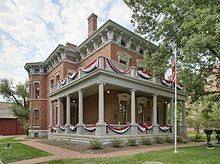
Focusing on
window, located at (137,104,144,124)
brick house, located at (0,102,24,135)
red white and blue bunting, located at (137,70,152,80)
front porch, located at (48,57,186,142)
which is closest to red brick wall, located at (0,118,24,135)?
brick house, located at (0,102,24,135)

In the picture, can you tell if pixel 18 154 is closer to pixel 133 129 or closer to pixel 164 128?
pixel 133 129

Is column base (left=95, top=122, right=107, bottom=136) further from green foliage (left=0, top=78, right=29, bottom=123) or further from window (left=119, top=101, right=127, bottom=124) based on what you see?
green foliage (left=0, top=78, right=29, bottom=123)

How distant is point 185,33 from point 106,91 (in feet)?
23.3

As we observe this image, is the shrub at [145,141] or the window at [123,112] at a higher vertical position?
the window at [123,112]

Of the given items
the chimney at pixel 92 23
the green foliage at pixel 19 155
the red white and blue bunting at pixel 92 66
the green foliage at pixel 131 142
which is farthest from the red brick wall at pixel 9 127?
the green foliage at pixel 131 142

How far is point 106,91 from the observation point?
1745cm

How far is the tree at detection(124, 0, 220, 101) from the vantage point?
38.0ft

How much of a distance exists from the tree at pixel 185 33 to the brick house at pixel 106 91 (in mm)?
1822

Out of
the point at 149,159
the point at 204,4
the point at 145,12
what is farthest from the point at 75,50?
the point at 149,159

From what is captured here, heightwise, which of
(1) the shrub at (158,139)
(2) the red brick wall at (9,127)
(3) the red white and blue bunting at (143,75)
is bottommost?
(2) the red brick wall at (9,127)

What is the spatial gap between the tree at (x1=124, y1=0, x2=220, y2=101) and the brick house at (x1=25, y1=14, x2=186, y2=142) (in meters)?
1.82

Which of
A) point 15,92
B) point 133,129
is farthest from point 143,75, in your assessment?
point 15,92

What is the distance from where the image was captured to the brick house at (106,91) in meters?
14.3

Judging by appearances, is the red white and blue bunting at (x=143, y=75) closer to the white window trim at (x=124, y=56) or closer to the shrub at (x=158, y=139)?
the white window trim at (x=124, y=56)
